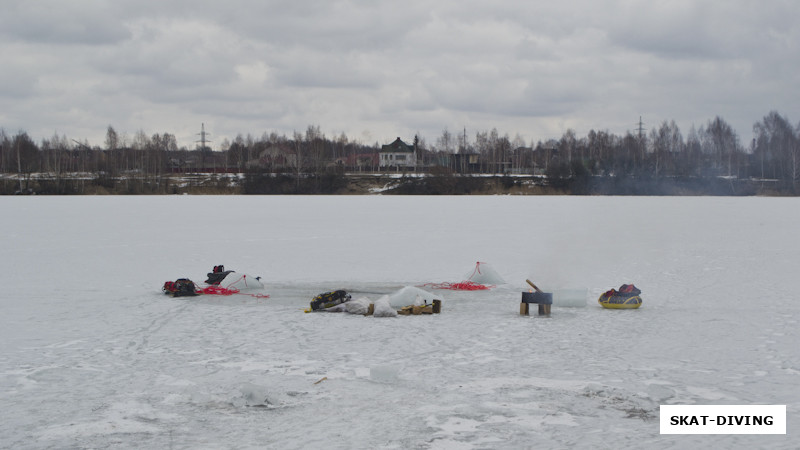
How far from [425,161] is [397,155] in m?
9.31

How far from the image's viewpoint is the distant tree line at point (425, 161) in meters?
79.1

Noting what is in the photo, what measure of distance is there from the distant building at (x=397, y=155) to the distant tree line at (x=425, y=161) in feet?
5.91

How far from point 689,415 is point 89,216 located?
31.0m

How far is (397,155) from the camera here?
114m

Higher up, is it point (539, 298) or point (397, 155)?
point (397, 155)

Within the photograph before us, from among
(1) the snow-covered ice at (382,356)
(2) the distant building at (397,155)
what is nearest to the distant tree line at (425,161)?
(2) the distant building at (397,155)

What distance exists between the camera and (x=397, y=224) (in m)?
27.1

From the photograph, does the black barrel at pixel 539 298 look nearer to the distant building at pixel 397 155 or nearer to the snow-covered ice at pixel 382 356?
the snow-covered ice at pixel 382 356

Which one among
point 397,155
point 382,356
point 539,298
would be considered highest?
point 397,155

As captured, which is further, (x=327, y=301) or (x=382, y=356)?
(x=327, y=301)

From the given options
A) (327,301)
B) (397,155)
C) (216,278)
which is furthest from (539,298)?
(397,155)

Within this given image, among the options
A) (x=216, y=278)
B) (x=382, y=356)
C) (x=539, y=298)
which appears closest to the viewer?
(x=382, y=356)

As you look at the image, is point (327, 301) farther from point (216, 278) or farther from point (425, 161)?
point (425, 161)

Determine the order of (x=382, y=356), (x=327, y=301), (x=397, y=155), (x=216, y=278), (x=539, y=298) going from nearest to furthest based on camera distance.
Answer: (x=382, y=356)
(x=539, y=298)
(x=327, y=301)
(x=216, y=278)
(x=397, y=155)
